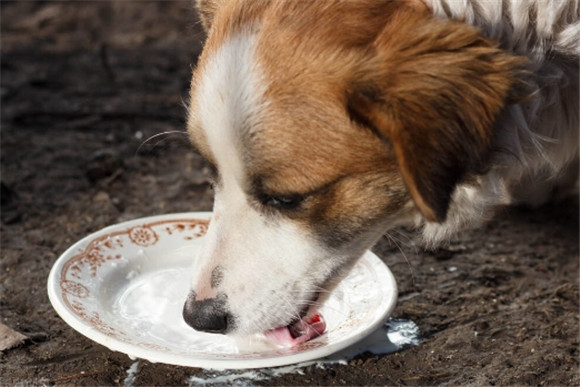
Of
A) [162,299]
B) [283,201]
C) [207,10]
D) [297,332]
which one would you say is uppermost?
[207,10]

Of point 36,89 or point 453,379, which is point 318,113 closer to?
point 453,379

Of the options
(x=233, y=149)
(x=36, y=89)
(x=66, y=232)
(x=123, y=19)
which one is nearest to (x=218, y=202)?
(x=233, y=149)

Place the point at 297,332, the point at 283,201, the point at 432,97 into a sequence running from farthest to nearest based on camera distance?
the point at 297,332
the point at 283,201
the point at 432,97

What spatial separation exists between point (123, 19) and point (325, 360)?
4.31m

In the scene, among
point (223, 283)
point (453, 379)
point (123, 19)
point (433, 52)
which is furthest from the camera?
point (123, 19)

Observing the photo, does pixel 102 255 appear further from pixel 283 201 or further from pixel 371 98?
pixel 371 98

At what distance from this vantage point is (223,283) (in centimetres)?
280

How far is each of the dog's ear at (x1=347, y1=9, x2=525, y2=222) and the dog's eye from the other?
30 cm

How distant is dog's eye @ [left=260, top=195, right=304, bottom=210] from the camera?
8.84ft

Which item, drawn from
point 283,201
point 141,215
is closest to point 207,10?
point 283,201

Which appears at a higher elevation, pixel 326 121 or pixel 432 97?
pixel 432 97

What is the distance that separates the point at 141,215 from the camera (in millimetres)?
4207

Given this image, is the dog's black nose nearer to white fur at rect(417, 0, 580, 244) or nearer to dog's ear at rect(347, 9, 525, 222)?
dog's ear at rect(347, 9, 525, 222)

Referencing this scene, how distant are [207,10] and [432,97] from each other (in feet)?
3.34
